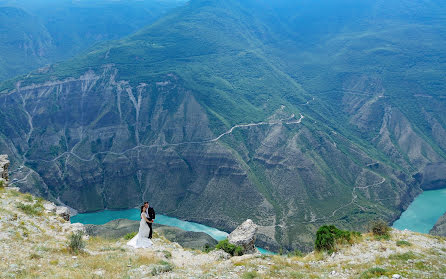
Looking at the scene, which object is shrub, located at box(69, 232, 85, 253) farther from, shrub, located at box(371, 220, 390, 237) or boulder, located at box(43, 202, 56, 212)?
shrub, located at box(371, 220, 390, 237)

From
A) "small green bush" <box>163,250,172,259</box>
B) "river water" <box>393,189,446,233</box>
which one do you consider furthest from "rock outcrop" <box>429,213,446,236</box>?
"small green bush" <box>163,250,172,259</box>

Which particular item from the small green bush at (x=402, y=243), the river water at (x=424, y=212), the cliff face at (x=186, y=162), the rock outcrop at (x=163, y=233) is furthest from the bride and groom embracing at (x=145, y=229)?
the river water at (x=424, y=212)

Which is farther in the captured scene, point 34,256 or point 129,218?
point 129,218

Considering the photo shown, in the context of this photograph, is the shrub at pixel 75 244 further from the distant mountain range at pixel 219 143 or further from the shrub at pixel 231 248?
the distant mountain range at pixel 219 143

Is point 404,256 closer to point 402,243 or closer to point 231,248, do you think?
point 402,243

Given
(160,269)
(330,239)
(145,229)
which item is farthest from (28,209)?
(330,239)
